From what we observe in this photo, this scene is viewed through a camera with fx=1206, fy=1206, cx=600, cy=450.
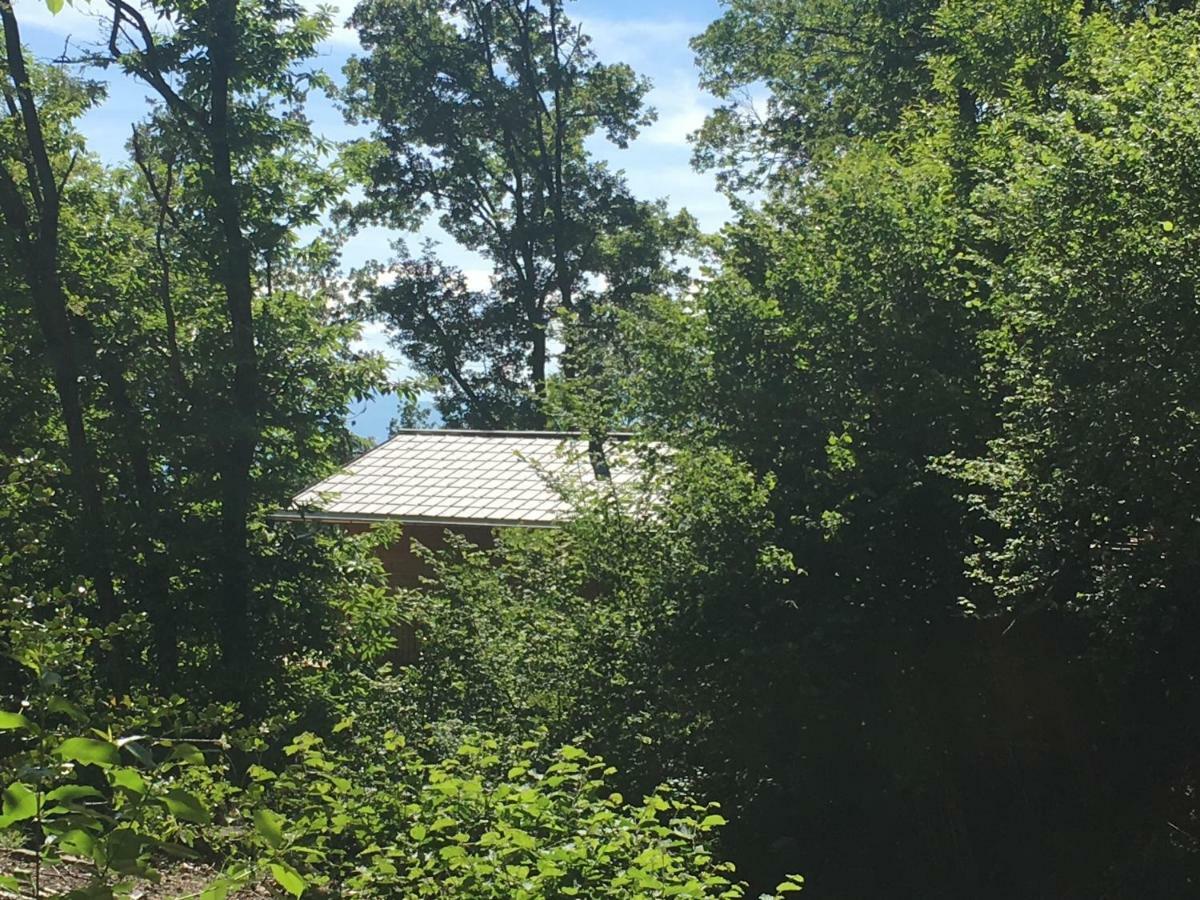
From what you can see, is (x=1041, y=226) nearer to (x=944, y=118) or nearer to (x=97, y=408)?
(x=944, y=118)

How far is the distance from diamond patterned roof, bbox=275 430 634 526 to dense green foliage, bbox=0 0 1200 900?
4254mm

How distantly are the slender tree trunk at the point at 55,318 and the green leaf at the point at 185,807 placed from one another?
34.4 feet

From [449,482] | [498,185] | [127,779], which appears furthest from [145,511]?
[498,185]

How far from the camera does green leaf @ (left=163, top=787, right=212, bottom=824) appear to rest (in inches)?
70.1

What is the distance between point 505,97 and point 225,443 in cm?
2233

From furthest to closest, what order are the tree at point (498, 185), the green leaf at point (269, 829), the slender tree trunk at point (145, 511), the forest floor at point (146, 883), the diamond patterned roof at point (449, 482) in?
1. the tree at point (498, 185)
2. the diamond patterned roof at point (449, 482)
3. the slender tree trunk at point (145, 511)
4. the forest floor at point (146, 883)
5. the green leaf at point (269, 829)

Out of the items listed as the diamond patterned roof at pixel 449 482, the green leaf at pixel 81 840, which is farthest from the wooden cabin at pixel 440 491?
the green leaf at pixel 81 840

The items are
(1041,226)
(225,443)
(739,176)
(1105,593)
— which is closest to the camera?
(1105,593)

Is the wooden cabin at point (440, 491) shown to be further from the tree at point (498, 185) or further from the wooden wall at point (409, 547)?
the tree at point (498, 185)

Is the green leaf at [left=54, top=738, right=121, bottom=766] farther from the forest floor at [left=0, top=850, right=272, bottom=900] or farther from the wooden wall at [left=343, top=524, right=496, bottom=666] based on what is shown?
the wooden wall at [left=343, top=524, right=496, bottom=666]

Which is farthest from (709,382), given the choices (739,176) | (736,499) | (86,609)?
(739,176)

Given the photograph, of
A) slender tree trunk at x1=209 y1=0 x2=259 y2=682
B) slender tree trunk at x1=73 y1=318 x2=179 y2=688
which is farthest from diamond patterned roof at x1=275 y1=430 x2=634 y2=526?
slender tree trunk at x1=73 y1=318 x2=179 y2=688

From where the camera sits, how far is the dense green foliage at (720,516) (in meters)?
7.47

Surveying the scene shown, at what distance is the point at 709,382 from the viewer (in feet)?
35.7
